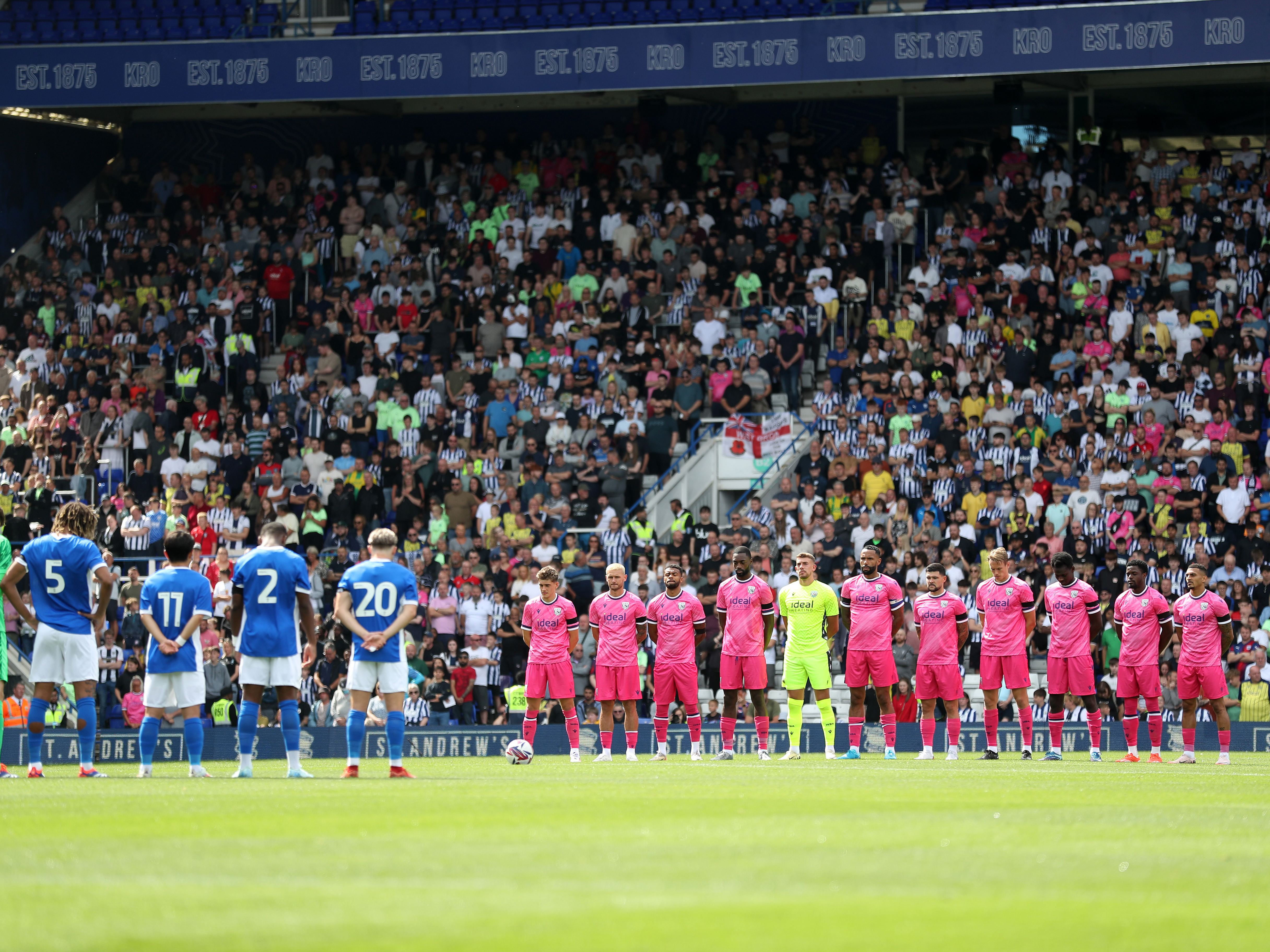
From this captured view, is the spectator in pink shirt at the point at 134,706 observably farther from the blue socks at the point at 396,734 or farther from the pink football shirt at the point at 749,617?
the blue socks at the point at 396,734

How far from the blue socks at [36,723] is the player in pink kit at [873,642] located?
935 centimetres

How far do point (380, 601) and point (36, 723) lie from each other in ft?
11.0

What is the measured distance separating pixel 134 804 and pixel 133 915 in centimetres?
522

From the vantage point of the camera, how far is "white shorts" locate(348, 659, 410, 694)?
1455cm

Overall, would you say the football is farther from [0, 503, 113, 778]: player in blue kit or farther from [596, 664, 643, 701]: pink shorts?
[0, 503, 113, 778]: player in blue kit

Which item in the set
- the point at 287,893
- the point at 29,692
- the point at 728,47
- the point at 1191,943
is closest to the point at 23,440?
the point at 29,692

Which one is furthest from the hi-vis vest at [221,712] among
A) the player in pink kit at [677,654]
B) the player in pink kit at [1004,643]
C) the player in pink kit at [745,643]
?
the player in pink kit at [1004,643]

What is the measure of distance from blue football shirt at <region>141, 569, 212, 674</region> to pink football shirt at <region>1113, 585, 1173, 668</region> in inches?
440

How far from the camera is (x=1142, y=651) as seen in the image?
67.8 feet

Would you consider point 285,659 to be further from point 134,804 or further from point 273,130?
point 273,130

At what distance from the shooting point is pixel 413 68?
33.2 meters

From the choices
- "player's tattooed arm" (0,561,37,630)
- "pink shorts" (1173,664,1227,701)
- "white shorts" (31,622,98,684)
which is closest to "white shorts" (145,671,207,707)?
"white shorts" (31,622,98,684)

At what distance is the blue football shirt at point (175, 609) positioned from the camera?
14711 millimetres

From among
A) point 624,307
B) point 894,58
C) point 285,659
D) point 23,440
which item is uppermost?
point 894,58
